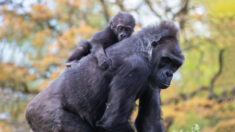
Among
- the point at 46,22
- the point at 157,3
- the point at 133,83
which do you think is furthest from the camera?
the point at 46,22

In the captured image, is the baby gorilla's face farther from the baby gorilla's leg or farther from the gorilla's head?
the gorilla's head

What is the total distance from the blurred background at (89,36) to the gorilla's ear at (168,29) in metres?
6.32

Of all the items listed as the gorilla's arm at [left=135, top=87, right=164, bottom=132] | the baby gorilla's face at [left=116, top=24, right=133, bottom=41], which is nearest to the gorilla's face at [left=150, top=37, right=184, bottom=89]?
the gorilla's arm at [left=135, top=87, right=164, bottom=132]

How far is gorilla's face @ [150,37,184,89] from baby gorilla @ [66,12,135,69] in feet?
1.57

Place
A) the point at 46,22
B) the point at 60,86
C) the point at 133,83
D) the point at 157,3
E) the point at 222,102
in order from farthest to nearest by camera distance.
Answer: the point at 46,22 → the point at 157,3 → the point at 222,102 → the point at 60,86 → the point at 133,83

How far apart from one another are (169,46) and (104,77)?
0.74m

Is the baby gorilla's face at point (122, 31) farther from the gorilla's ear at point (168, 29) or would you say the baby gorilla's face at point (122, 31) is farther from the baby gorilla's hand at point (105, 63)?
the baby gorilla's hand at point (105, 63)

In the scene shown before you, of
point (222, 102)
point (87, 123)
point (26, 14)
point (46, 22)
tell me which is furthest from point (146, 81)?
point (46, 22)

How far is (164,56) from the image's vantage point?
3.35 metres

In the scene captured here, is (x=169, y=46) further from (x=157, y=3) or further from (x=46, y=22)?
(x=46, y=22)

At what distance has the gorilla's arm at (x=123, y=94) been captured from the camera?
121 inches

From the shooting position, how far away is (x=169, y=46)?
135 inches

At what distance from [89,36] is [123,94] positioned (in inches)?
280

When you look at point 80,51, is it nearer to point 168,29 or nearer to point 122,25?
point 122,25
